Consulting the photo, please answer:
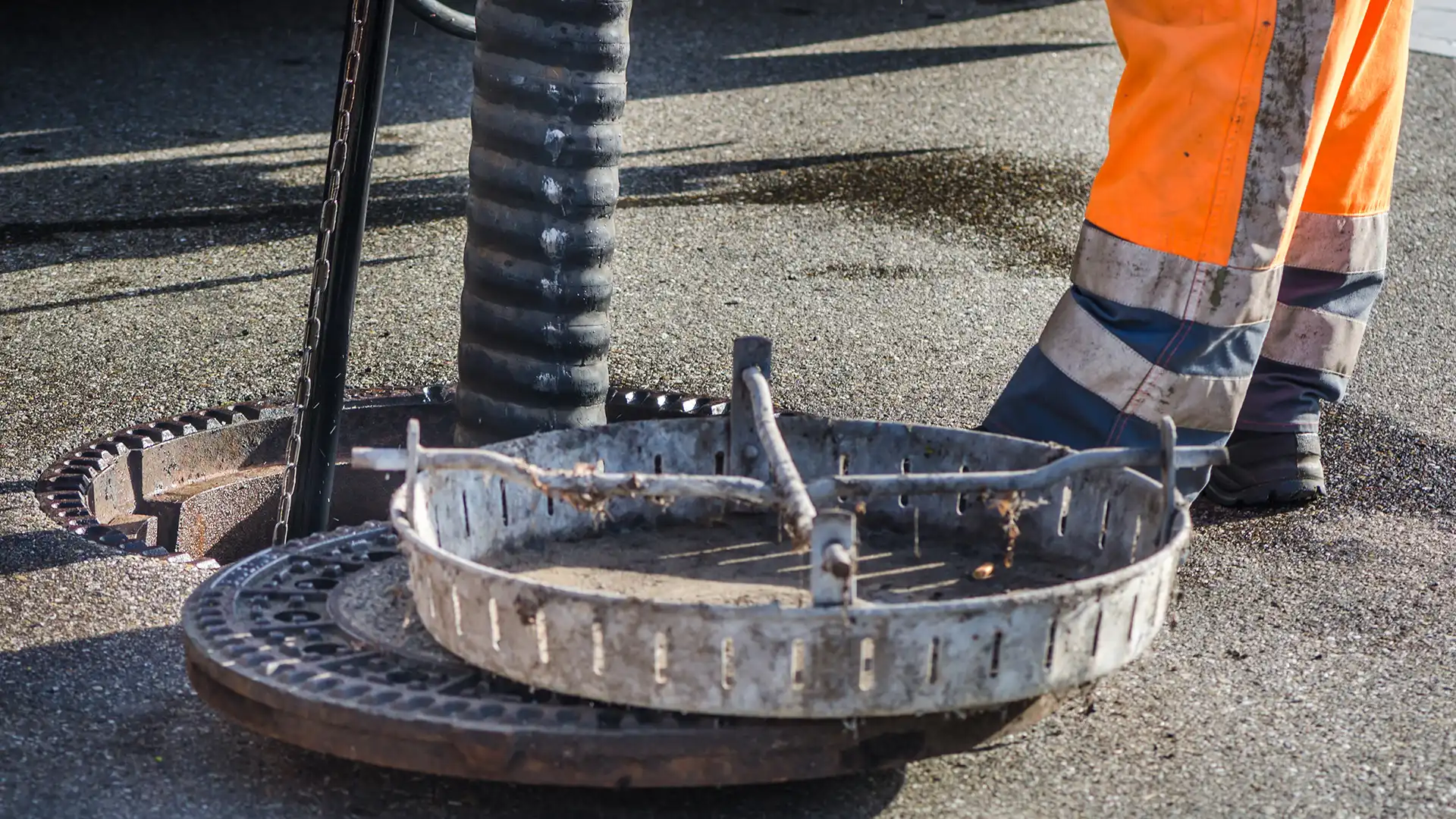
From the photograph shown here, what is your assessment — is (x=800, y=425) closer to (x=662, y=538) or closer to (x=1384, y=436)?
(x=662, y=538)

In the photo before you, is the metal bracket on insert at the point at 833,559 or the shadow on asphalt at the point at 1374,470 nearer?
the metal bracket on insert at the point at 833,559

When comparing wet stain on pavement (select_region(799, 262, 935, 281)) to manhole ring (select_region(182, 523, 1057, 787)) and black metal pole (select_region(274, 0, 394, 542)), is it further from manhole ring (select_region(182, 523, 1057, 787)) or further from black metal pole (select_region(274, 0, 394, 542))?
manhole ring (select_region(182, 523, 1057, 787))

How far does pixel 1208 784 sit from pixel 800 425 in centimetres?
79

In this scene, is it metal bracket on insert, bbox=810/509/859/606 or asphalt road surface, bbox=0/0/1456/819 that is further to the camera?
asphalt road surface, bbox=0/0/1456/819

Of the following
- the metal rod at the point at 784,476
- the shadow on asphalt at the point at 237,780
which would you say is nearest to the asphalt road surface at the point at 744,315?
the shadow on asphalt at the point at 237,780

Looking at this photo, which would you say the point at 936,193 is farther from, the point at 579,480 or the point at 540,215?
the point at 579,480

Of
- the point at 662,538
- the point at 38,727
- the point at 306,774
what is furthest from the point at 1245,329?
the point at 38,727

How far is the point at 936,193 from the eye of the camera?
16.6 ft

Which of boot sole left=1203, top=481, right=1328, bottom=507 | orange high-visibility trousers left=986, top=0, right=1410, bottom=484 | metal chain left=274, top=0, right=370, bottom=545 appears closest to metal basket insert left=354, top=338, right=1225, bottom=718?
orange high-visibility trousers left=986, top=0, right=1410, bottom=484

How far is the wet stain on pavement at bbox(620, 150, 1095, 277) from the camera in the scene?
474 cm

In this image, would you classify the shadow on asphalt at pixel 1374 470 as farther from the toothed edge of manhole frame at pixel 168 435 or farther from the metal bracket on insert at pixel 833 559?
the metal bracket on insert at pixel 833 559

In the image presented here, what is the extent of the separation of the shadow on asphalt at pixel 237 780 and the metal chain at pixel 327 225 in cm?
52

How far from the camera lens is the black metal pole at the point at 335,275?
8.77 ft

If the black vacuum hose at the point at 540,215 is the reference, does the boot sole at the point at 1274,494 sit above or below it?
below
